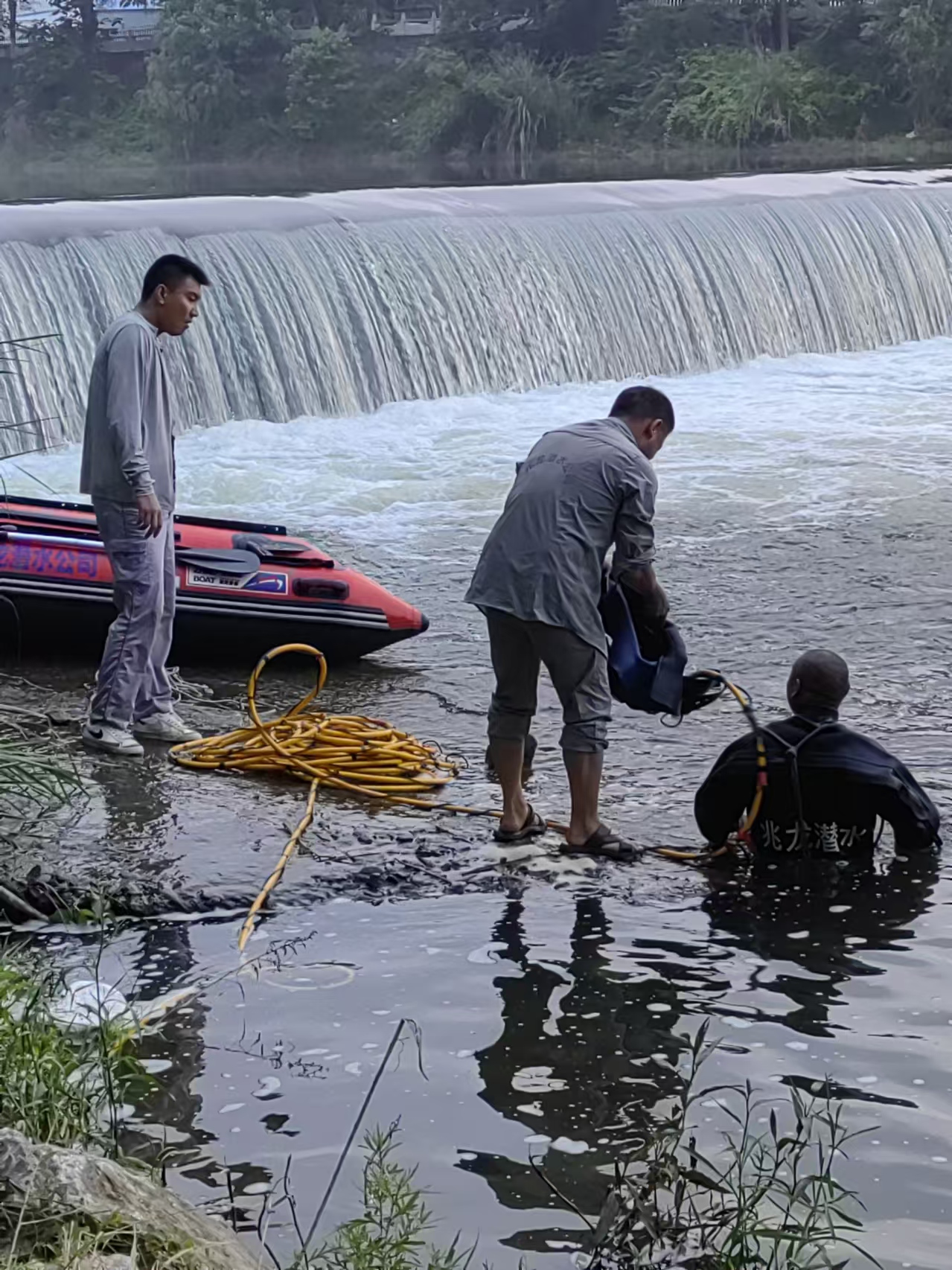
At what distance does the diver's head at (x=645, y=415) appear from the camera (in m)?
5.79

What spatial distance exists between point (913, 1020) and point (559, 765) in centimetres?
248

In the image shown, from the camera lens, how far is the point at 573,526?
18.8 ft

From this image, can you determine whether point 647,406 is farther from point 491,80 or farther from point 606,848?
point 491,80

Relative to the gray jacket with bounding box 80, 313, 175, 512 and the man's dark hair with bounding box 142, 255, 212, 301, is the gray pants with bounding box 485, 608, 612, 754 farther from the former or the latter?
the man's dark hair with bounding box 142, 255, 212, 301

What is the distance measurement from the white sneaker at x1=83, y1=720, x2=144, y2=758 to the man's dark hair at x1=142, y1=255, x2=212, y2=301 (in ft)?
4.92

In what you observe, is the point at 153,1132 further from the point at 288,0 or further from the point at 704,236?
the point at 288,0

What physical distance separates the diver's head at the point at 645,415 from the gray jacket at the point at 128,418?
5.33 ft

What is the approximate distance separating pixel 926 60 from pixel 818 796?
37380mm

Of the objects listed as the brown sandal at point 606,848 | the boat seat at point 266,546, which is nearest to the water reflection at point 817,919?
the brown sandal at point 606,848

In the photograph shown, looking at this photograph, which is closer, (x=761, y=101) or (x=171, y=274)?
(x=171, y=274)

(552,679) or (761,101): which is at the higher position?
(761,101)

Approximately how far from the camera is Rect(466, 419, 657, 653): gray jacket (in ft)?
18.7

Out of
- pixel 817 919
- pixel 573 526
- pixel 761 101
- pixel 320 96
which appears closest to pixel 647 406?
pixel 573 526

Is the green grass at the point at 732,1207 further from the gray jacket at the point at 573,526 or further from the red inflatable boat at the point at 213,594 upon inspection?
the red inflatable boat at the point at 213,594
